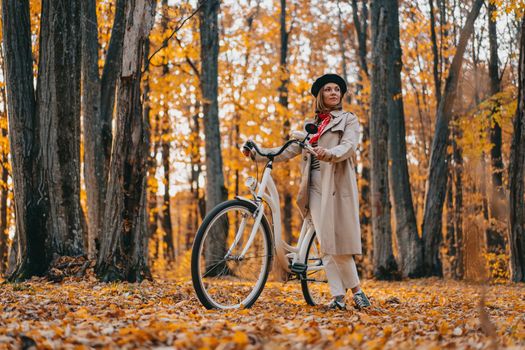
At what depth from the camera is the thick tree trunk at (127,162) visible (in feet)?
22.9

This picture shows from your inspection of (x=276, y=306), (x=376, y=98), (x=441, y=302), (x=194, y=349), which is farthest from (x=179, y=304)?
(x=376, y=98)

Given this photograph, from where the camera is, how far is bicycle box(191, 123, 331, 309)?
17.0 feet

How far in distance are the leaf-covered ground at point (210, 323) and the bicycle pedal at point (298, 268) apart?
342 mm

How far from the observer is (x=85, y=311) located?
454 centimetres

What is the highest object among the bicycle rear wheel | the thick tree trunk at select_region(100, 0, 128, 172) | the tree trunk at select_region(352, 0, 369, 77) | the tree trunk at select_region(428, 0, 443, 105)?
the tree trunk at select_region(352, 0, 369, 77)

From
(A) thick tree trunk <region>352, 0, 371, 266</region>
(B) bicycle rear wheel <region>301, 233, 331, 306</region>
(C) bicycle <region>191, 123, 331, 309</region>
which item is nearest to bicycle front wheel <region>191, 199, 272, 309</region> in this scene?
(C) bicycle <region>191, 123, 331, 309</region>

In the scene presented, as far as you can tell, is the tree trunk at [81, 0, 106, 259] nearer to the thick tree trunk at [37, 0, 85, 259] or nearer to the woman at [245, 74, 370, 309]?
the thick tree trunk at [37, 0, 85, 259]

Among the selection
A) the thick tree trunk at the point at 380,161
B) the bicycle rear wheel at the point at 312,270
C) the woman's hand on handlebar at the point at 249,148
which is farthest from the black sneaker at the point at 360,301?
the thick tree trunk at the point at 380,161

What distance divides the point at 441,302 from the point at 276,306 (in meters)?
2.52

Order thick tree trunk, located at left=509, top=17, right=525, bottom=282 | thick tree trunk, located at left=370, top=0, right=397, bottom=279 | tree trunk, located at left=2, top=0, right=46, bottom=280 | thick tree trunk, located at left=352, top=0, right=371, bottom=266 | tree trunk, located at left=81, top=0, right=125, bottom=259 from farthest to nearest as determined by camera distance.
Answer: thick tree trunk, located at left=352, top=0, right=371, bottom=266 < thick tree trunk, located at left=370, top=0, right=397, bottom=279 < thick tree trunk, located at left=509, top=17, right=525, bottom=282 < tree trunk, located at left=81, top=0, right=125, bottom=259 < tree trunk, located at left=2, top=0, right=46, bottom=280

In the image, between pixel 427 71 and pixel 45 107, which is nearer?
pixel 45 107

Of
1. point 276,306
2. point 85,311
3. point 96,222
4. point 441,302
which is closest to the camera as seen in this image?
point 85,311

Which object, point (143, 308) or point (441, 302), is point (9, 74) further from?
point (441, 302)

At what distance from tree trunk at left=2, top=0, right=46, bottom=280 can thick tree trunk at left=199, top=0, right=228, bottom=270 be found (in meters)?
6.00
